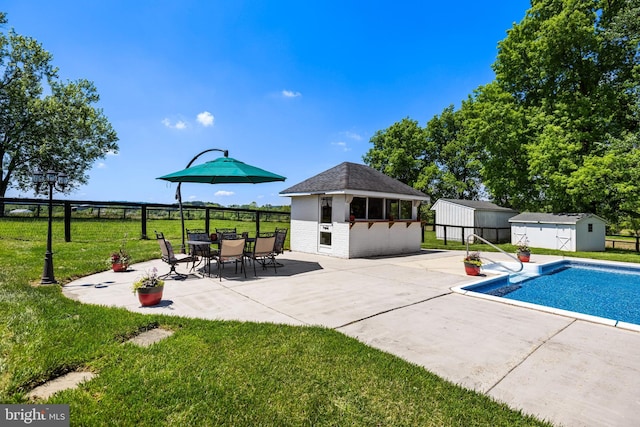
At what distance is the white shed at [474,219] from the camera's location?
20.0 metres

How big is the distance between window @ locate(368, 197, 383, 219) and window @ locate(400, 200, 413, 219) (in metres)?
1.28

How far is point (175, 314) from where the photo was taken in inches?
164

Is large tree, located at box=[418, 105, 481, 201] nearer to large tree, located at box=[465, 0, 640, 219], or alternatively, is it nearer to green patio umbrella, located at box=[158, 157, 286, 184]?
large tree, located at box=[465, 0, 640, 219]

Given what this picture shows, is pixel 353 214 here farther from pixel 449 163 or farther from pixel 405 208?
pixel 449 163

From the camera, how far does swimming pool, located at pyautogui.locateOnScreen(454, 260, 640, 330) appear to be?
5461 millimetres

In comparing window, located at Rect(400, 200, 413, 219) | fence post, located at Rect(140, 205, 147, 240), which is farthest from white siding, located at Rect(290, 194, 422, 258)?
fence post, located at Rect(140, 205, 147, 240)

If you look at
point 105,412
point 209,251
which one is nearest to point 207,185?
point 209,251

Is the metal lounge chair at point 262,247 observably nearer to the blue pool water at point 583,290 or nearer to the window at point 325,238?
the window at point 325,238

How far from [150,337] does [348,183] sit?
810 centimetres

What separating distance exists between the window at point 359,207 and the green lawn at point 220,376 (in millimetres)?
7653

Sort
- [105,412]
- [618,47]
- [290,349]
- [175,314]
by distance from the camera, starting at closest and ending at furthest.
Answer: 1. [105,412]
2. [290,349]
3. [175,314]
4. [618,47]

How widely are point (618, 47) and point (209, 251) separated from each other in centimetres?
2494

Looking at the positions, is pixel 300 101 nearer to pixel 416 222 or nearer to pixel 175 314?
pixel 416 222

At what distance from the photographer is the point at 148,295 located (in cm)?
448
